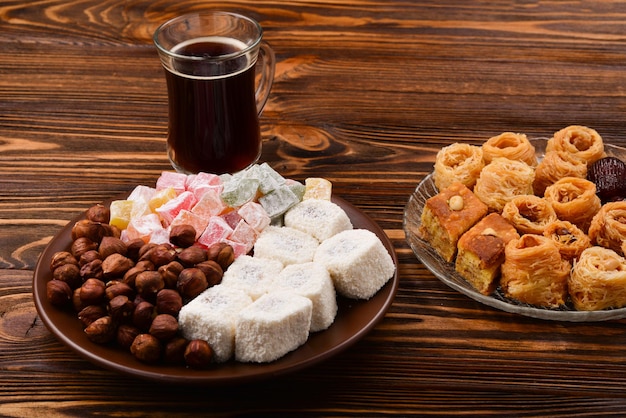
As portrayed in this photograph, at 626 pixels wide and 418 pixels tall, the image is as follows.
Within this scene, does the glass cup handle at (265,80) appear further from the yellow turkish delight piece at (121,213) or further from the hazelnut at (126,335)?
the hazelnut at (126,335)

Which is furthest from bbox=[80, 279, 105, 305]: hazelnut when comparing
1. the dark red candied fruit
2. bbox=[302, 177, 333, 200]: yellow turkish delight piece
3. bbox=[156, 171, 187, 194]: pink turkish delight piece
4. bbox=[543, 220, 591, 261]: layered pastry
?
the dark red candied fruit

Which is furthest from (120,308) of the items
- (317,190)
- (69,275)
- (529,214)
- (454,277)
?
(529,214)

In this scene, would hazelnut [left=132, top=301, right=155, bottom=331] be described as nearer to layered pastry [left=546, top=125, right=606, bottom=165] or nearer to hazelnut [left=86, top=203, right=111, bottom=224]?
hazelnut [left=86, top=203, right=111, bottom=224]

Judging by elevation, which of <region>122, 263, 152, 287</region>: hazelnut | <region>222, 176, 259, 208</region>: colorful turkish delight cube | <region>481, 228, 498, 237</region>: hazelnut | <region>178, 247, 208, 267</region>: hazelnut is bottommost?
<region>481, 228, 498, 237</region>: hazelnut

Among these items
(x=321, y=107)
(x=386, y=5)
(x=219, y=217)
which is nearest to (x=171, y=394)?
(x=219, y=217)

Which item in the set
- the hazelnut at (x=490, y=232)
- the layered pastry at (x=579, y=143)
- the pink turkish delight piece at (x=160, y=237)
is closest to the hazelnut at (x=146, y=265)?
the pink turkish delight piece at (x=160, y=237)

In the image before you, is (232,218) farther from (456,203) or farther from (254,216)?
(456,203)

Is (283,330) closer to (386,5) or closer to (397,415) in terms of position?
(397,415)
